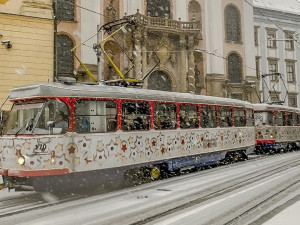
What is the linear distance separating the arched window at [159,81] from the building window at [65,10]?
7.72 meters

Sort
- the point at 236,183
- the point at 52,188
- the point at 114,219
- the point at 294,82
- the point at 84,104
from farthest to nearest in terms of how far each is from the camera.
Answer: the point at 294,82 < the point at 236,183 < the point at 84,104 < the point at 52,188 < the point at 114,219

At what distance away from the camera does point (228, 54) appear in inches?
1305

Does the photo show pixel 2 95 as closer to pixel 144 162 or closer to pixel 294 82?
pixel 144 162

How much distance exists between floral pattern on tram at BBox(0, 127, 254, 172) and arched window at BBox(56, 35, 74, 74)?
13956mm

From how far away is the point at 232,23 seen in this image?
34.1 m

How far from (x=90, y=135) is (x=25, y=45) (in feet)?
33.7

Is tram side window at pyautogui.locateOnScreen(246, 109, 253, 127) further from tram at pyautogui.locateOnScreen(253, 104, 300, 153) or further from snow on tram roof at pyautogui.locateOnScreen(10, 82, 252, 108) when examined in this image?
snow on tram roof at pyautogui.locateOnScreen(10, 82, 252, 108)

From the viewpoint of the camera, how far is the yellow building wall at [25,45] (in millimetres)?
16891

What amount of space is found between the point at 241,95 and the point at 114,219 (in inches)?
1127

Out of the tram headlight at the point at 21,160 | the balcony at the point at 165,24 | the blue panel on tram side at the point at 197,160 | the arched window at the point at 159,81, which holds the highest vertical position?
the balcony at the point at 165,24

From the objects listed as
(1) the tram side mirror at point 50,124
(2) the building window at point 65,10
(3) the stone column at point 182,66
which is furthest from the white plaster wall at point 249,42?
(1) the tram side mirror at point 50,124

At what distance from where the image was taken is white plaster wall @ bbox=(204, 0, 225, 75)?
31922 mm

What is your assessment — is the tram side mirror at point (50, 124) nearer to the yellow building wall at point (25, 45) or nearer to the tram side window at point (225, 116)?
the tram side window at point (225, 116)

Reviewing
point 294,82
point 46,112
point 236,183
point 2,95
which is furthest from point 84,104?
point 294,82
